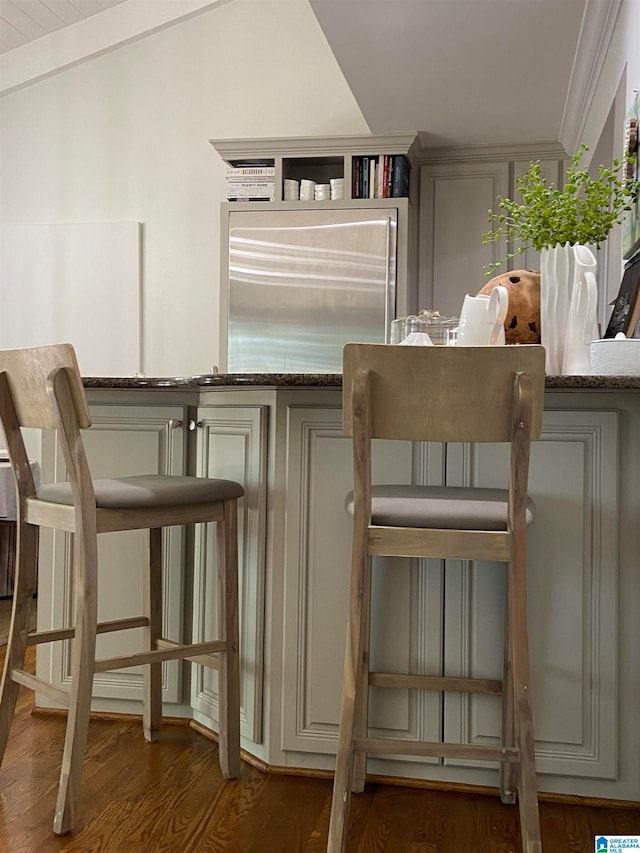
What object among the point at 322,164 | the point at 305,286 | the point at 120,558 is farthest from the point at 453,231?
the point at 120,558

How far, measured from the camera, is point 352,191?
4.46m

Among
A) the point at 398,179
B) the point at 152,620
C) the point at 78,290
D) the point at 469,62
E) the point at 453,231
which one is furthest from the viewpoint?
the point at 78,290

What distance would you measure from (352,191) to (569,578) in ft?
9.75

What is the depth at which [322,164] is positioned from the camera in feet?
15.5

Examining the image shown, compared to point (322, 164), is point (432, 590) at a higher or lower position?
lower

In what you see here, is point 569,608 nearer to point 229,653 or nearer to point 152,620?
point 229,653

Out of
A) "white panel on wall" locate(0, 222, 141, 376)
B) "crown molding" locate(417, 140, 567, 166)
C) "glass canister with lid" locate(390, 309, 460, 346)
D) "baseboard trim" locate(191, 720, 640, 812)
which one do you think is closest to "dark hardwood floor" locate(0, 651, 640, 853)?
"baseboard trim" locate(191, 720, 640, 812)

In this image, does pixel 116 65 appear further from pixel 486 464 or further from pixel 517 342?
pixel 486 464

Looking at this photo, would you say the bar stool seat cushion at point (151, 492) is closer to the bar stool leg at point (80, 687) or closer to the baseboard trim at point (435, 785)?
the bar stool leg at point (80, 687)

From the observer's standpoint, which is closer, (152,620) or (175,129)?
(152,620)

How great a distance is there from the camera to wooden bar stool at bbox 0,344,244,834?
5.87ft

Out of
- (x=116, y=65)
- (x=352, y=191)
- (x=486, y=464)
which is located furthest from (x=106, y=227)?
(x=486, y=464)

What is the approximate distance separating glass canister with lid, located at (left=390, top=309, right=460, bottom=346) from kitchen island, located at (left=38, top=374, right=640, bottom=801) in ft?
1.64

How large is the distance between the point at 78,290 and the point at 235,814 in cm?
403
